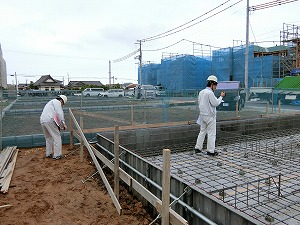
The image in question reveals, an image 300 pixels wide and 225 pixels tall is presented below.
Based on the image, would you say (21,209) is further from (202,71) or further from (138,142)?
(202,71)

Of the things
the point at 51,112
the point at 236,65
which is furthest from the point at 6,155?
the point at 236,65

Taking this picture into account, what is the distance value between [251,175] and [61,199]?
3342mm

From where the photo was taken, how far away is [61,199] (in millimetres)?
4051

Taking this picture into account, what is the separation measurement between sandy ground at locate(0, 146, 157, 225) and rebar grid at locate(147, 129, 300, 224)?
998 mm

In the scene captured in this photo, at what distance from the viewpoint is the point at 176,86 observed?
109ft

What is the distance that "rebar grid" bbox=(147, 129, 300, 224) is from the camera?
345 cm

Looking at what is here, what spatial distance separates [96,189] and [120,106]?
527cm

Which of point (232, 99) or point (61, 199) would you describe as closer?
point (61, 199)

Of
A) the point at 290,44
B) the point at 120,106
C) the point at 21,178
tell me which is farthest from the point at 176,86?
the point at 21,178

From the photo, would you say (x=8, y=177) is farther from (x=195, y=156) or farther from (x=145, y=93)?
(x=145, y=93)

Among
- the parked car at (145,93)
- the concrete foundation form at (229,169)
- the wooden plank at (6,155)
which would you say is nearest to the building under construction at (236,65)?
the parked car at (145,93)

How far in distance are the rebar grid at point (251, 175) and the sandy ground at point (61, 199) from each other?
100cm

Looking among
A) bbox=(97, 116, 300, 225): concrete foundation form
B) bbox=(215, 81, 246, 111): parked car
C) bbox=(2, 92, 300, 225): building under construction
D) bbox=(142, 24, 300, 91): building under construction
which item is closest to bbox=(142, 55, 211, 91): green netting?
bbox=(142, 24, 300, 91): building under construction

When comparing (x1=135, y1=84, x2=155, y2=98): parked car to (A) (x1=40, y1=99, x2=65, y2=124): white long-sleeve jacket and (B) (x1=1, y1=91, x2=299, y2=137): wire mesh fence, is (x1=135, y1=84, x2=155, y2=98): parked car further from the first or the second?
(A) (x1=40, y1=99, x2=65, y2=124): white long-sleeve jacket
